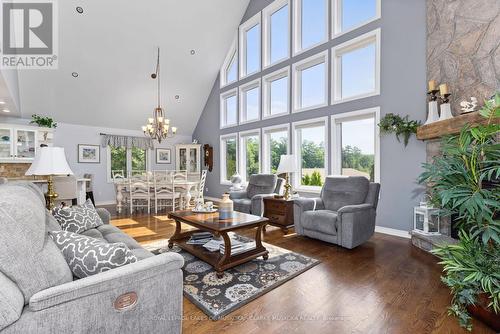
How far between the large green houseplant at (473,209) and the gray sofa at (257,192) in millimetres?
2963

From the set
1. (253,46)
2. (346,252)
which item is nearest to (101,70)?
(253,46)

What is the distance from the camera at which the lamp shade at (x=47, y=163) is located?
2.29 meters

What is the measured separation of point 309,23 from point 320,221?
441cm

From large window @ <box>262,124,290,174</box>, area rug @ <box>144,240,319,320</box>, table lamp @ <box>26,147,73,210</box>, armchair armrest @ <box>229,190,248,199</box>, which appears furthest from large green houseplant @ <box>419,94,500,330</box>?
large window @ <box>262,124,290,174</box>

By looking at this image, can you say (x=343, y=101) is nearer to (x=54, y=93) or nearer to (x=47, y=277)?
(x=47, y=277)

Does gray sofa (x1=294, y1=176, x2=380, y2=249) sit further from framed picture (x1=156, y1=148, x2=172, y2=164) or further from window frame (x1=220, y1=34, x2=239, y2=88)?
framed picture (x1=156, y1=148, x2=172, y2=164)

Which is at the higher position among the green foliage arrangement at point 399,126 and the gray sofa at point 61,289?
the green foliage arrangement at point 399,126

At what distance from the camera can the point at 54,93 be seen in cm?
601

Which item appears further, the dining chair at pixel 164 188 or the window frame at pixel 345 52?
the dining chair at pixel 164 188

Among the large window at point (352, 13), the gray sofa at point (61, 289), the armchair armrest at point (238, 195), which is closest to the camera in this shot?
the gray sofa at point (61, 289)

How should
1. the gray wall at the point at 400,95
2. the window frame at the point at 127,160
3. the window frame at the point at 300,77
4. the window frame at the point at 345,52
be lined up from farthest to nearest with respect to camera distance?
the window frame at the point at 127,160, the window frame at the point at 300,77, the window frame at the point at 345,52, the gray wall at the point at 400,95

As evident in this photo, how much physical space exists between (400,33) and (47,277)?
503 cm

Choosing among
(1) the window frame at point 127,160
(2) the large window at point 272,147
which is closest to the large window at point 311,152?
(2) the large window at point 272,147

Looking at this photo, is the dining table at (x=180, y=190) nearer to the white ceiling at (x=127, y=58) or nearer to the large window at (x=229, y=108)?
the large window at (x=229, y=108)
